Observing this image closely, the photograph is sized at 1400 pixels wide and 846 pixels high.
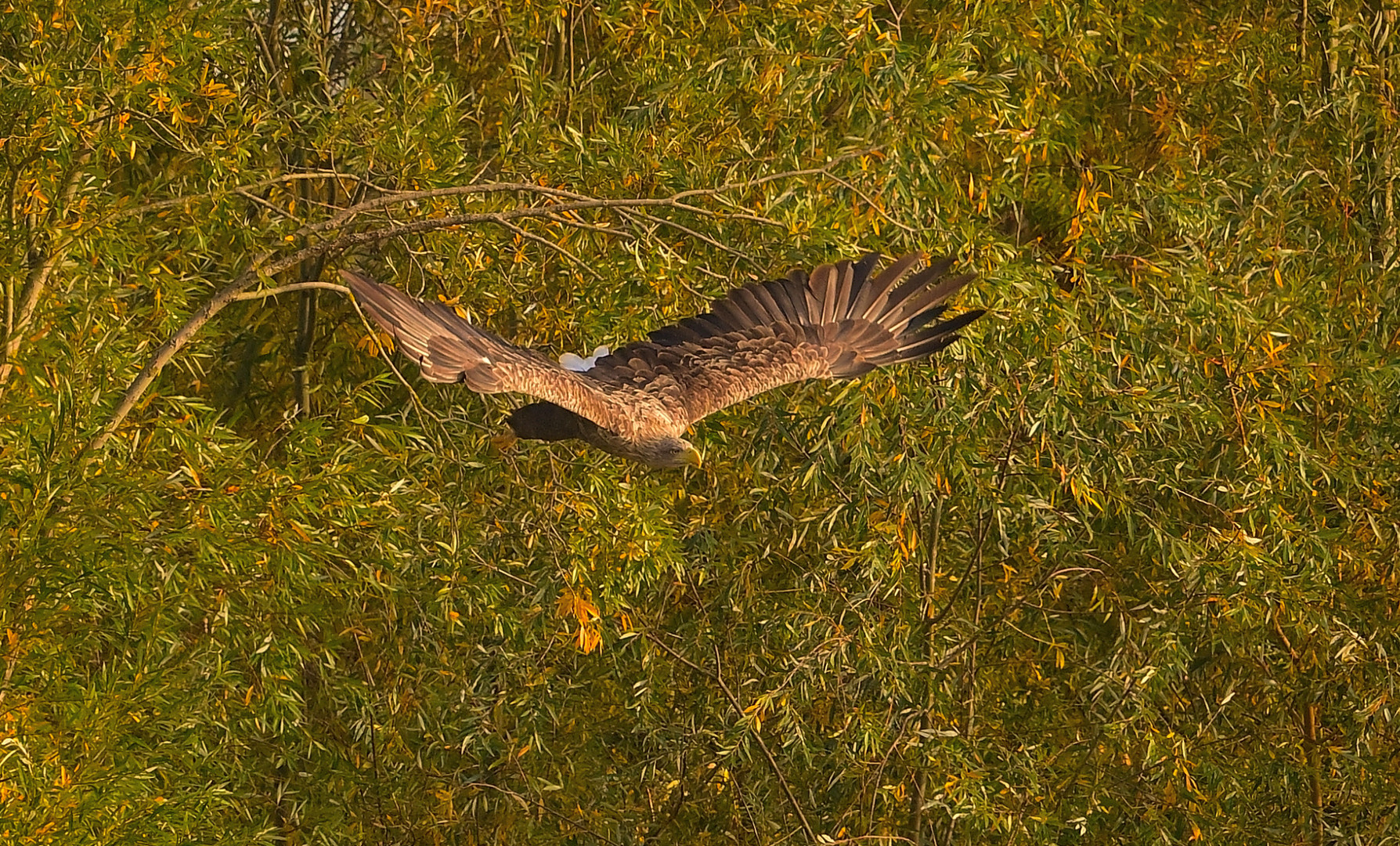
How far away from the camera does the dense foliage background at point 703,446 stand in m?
5.84

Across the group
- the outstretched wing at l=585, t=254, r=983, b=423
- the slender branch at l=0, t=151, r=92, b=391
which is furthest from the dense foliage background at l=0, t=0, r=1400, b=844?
the outstretched wing at l=585, t=254, r=983, b=423

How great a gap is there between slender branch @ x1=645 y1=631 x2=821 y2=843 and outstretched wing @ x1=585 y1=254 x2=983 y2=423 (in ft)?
4.63

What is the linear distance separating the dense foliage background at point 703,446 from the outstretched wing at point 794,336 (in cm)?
14

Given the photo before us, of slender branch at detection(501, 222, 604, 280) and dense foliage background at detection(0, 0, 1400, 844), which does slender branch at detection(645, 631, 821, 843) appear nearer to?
dense foliage background at detection(0, 0, 1400, 844)

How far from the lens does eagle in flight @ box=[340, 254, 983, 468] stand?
18.0 feet

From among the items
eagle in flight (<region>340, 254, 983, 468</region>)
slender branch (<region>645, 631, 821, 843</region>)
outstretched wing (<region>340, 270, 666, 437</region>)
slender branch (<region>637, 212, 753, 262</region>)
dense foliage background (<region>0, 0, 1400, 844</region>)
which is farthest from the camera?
slender branch (<region>645, 631, 821, 843</region>)

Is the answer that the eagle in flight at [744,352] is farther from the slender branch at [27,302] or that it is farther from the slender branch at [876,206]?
the slender branch at [27,302]

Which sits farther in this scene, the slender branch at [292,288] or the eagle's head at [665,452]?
the slender branch at [292,288]

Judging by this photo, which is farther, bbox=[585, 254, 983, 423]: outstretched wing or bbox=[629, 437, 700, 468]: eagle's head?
bbox=[585, 254, 983, 423]: outstretched wing

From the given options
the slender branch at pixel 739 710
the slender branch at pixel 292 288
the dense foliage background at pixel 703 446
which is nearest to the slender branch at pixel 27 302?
the dense foliage background at pixel 703 446

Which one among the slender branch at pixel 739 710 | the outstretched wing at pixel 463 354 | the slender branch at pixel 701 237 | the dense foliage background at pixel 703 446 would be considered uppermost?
the outstretched wing at pixel 463 354

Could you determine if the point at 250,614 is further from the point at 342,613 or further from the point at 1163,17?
the point at 1163,17

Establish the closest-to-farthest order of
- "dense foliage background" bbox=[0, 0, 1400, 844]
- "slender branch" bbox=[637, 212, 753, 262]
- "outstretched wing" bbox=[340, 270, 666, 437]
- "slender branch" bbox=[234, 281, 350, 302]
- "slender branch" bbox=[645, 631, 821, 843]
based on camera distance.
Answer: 1. "outstretched wing" bbox=[340, 270, 666, 437]
2. "slender branch" bbox=[637, 212, 753, 262]
3. "dense foliage background" bbox=[0, 0, 1400, 844]
4. "slender branch" bbox=[234, 281, 350, 302]
5. "slender branch" bbox=[645, 631, 821, 843]

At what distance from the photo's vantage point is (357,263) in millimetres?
7539
